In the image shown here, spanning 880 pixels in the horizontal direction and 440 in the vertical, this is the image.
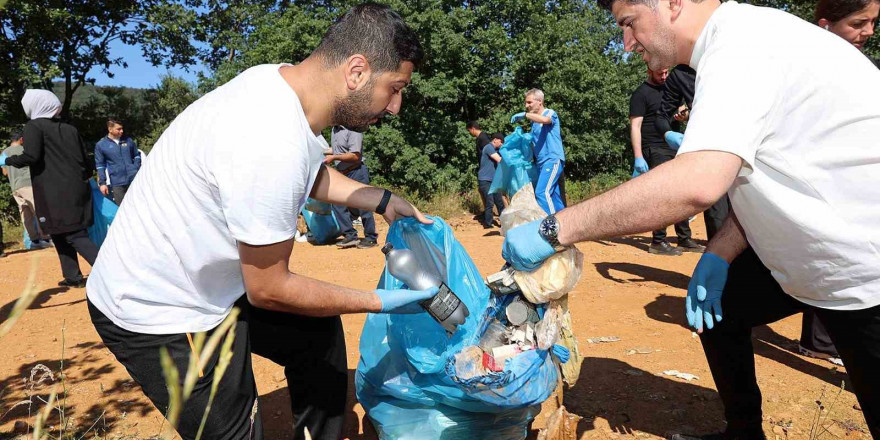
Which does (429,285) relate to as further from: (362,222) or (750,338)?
(362,222)

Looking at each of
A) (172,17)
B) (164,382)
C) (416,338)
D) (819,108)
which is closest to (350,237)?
(416,338)

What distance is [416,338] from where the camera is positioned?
7.52 ft

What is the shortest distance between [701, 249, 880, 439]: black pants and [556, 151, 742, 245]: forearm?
653mm

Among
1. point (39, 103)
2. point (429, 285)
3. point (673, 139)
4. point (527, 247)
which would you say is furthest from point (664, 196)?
point (39, 103)

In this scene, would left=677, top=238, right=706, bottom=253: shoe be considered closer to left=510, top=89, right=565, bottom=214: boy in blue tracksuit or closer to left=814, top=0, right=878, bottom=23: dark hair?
left=510, top=89, right=565, bottom=214: boy in blue tracksuit

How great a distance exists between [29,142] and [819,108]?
5.54 metres

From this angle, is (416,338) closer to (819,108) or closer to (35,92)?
(819,108)

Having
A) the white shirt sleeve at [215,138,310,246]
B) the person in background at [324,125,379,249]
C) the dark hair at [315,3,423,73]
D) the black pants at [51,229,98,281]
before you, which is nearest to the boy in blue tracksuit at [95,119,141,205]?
the black pants at [51,229,98,281]

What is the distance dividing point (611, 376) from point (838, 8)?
2.15 metres

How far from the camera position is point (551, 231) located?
5.35ft

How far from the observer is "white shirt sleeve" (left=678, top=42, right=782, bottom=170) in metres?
1.29

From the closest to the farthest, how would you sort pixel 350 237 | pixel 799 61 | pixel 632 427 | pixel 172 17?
pixel 799 61 → pixel 632 427 → pixel 350 237 → pixel 172 17

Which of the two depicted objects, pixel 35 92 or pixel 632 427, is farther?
pixel 35 92

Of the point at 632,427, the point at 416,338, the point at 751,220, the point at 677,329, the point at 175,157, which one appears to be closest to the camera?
the point at 175,157
